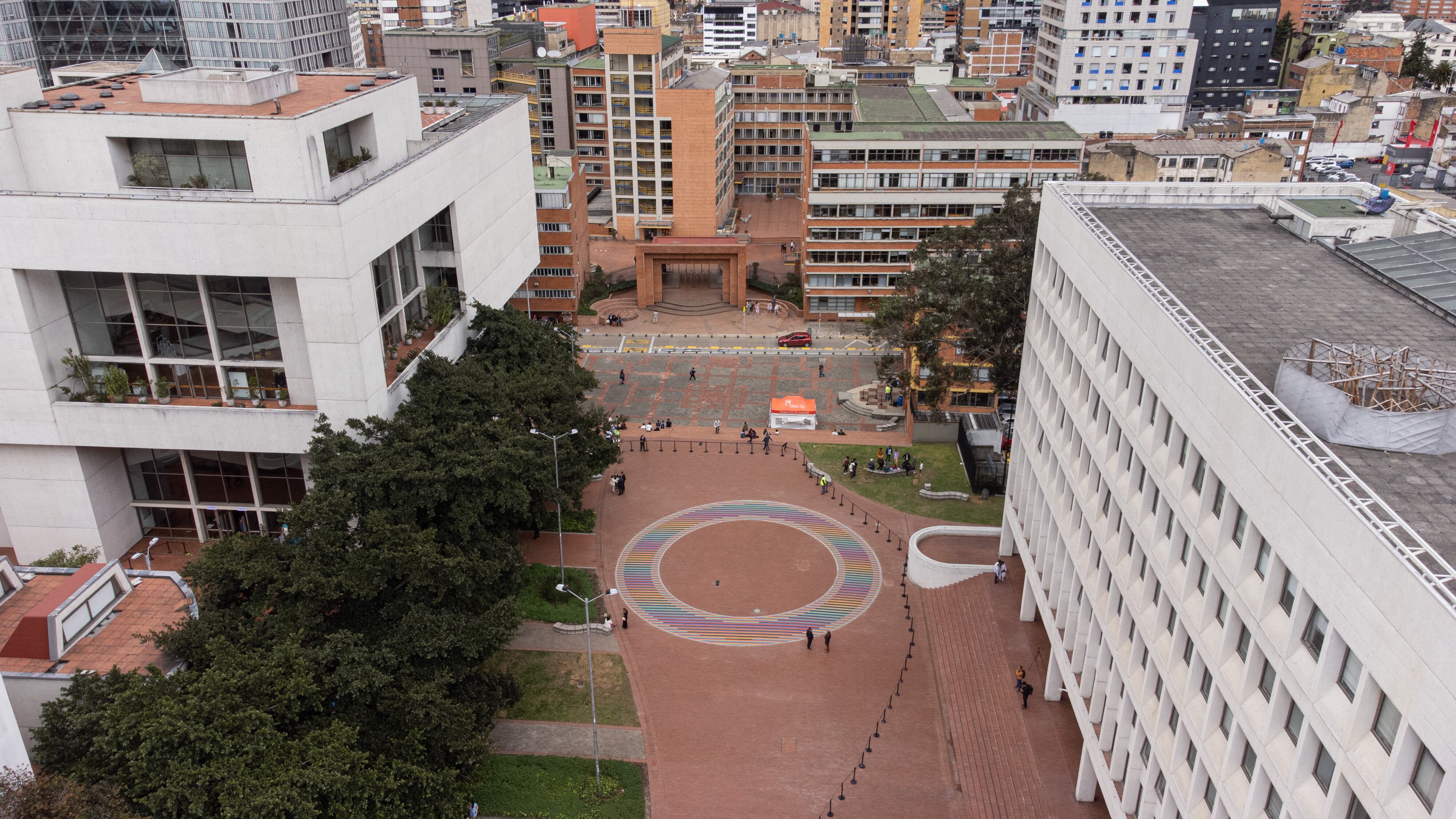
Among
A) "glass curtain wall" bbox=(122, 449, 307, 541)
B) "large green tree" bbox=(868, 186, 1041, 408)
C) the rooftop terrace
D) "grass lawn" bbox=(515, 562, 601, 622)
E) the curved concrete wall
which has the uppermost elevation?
the rooftop terrace

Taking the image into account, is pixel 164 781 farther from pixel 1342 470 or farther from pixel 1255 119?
pixel 1255 119

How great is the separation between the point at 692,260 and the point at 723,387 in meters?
20.5

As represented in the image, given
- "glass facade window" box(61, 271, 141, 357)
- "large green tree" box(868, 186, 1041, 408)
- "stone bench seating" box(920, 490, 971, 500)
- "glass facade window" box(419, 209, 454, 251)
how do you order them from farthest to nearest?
"stone bench seating" box(920, 490, 971, 500)
"large green tree" box(868, 186, 1041, 408)
"glass facade window" box(419, 209, 454, 251)
"glass facade window" box(61, 271, 141, 357)

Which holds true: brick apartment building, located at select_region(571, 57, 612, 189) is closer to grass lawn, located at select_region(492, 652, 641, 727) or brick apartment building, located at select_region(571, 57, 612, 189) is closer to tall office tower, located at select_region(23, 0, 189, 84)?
tall office tower, located at select_region(23, 0, 189, 84)

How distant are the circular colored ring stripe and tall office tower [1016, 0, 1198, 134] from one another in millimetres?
86166

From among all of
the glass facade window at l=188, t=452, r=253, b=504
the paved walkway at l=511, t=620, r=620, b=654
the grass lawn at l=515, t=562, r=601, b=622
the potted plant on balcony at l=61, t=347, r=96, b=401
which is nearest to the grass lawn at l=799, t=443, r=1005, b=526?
the grass lawn at l=515, t=562, r=601, b=622

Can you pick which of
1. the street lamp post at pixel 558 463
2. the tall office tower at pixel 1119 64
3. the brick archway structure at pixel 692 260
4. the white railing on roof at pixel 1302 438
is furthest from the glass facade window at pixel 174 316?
the tall office tower at pixel 1119 64

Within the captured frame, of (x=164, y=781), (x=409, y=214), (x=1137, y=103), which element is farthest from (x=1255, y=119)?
(x=164, y=781)

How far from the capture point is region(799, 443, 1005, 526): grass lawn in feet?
193

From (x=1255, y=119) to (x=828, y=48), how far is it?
78034 mm

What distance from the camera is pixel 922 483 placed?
62.6m

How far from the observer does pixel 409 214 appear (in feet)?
166

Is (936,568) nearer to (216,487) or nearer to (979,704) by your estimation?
(979,704)

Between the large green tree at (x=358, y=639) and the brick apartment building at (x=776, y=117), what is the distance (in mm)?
84235
